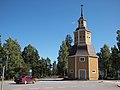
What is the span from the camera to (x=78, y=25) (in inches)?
2371

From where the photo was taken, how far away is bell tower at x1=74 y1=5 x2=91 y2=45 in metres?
57.3

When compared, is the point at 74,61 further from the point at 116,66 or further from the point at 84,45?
the point at 116,66

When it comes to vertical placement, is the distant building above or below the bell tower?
below

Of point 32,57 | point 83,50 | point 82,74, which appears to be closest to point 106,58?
point 83,50

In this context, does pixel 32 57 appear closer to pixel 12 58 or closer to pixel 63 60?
pixel 63 60

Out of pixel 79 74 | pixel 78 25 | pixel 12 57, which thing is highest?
pixel 78 25

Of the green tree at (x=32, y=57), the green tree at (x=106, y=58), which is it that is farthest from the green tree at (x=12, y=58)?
the green tree at (x=106, y=58)

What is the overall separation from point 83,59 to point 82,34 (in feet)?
22.9

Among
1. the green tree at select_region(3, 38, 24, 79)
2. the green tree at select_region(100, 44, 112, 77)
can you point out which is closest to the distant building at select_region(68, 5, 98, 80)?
the green tree at select_region(3, 38, 24, 79)

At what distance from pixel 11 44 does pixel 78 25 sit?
18.1m

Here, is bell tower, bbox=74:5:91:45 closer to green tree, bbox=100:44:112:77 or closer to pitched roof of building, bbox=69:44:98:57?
pitched roof of building, bbox=69:44:98:57

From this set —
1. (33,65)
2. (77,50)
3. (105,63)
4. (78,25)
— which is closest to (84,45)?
(77,50)

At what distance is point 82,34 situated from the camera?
57.9m

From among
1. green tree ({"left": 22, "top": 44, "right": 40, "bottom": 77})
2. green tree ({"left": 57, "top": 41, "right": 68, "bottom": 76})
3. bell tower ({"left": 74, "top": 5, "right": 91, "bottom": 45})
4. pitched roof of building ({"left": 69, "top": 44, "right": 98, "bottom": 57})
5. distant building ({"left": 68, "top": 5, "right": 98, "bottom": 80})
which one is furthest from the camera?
green tree ({"left": 22, "top": 44, "right": 40, "bottom": 77})
